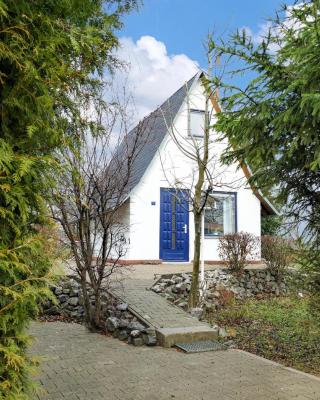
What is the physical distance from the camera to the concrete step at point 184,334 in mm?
6867

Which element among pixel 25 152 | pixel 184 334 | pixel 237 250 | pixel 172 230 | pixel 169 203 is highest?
pixel 169 203

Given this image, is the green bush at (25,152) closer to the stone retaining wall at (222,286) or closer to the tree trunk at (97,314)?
the tree trunk at (97,314)

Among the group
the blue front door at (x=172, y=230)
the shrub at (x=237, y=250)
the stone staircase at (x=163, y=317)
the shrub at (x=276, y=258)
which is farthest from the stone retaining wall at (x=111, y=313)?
the shrub at (x=276, y=258)

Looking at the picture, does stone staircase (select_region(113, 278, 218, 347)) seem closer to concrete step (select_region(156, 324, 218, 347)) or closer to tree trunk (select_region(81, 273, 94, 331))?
concrete step (select_region(156, 324, 218, 347))

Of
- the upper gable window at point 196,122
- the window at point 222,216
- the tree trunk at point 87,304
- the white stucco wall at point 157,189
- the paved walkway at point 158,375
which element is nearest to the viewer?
the paved walkway at point 158,375

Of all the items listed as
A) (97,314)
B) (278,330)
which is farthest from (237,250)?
(97,314)

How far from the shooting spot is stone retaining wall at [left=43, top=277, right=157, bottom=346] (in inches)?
279

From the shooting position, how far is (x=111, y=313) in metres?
8.23

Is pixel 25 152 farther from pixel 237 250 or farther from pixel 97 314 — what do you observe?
pixel 237 250

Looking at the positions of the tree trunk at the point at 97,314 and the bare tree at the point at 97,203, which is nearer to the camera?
the bare tree at the point at 97,203

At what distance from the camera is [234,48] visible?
17.7 feet

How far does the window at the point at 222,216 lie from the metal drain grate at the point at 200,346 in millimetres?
8716

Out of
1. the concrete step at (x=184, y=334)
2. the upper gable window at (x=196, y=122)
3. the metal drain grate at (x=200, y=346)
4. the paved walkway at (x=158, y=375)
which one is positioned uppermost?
the upper gable window at (x=196, y=122)

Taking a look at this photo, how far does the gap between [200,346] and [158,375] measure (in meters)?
1.57
